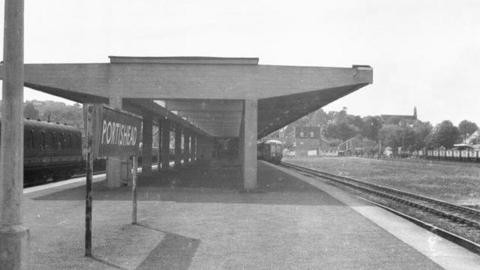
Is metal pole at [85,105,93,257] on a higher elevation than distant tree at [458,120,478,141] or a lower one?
lower

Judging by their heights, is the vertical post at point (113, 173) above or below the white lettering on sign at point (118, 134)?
below

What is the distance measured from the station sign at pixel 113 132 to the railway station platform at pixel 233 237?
5.21 ft

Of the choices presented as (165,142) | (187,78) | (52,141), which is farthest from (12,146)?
(165,142)

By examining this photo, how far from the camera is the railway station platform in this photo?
279 inches

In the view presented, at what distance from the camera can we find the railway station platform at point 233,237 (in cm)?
709

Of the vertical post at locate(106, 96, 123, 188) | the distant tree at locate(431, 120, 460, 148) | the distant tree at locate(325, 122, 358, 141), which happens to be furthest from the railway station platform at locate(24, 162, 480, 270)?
the distant tree at locate(325, 122, 358, 141)

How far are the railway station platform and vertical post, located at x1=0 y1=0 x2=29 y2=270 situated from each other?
205 centimetres

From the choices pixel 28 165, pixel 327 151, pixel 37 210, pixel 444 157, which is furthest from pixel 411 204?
pixel 327 151

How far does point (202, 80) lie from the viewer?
1778 centimetres

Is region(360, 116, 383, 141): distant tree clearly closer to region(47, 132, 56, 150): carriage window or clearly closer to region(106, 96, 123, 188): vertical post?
region(47, 132, 56, 150): carriage window

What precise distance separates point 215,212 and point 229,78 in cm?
695

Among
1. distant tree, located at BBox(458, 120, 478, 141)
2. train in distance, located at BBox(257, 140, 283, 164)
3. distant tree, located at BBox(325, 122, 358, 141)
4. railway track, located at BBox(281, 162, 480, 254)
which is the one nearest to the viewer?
railway track, located at BBox(281, 162, 480, 254)

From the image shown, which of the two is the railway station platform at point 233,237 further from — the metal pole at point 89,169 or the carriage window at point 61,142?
the carriage window at point 61,142

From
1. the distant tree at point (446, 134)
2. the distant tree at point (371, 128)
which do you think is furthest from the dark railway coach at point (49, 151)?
the distant tree at point (371, 128)
